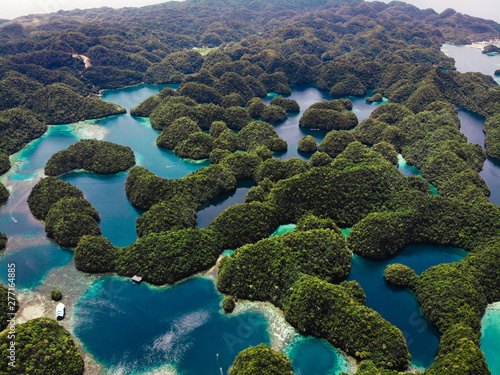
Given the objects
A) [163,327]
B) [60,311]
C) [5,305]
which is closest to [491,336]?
[163,327]

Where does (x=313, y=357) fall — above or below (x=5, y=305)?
above

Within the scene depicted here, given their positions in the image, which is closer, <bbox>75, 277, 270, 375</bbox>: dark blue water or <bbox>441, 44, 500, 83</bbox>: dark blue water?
<bbox>75, 277, 270, 375</bbox>: dark blue water

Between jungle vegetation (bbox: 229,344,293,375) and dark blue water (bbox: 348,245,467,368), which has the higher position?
jungle vegetation (bbox: 229,344,293,375)

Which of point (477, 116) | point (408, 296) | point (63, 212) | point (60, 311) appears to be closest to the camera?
point (60, 311)

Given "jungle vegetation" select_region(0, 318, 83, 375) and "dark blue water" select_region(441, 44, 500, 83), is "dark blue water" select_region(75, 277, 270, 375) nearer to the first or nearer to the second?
"jungle vegetation" select_region(0, 318, 83, 375)

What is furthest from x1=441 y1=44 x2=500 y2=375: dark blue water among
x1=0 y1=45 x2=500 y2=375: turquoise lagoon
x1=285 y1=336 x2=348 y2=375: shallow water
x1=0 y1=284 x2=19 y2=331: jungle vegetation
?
x1=0 y1=284 x2=19 y2=331: jungle vegetation

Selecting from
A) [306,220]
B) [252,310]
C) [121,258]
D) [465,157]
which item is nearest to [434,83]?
[465,157]

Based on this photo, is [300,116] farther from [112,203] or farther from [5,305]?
[5,305]
